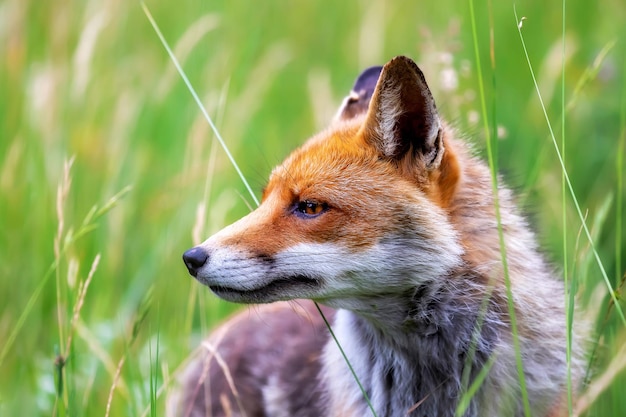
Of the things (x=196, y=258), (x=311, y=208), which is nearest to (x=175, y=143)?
(x=311, y=208)

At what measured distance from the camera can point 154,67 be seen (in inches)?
366

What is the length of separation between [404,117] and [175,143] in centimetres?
430

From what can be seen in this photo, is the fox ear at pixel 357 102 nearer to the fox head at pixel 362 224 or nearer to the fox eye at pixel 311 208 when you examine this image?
the fox head at pixel 362 224

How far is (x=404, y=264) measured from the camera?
12.6 feet

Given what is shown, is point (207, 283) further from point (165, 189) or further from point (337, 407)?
point (165, 189)

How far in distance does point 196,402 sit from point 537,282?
2.38 metres

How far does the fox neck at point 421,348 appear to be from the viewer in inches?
157

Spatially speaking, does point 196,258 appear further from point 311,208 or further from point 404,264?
point 404,264

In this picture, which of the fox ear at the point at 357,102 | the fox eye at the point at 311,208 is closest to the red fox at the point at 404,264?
the fox eye at the point at 311,208

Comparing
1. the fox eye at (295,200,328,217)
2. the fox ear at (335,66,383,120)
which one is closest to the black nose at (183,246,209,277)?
the fox eye at (295,200,328,217)

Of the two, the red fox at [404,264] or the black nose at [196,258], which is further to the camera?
the red fox at [404,264]

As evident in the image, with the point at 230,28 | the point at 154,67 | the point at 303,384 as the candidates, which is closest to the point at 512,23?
the point at 230,28

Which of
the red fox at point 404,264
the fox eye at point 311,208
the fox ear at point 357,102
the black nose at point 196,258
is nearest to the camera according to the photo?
the black nose at point 196,258

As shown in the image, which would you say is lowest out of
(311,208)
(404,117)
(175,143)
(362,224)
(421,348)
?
(421,348)
